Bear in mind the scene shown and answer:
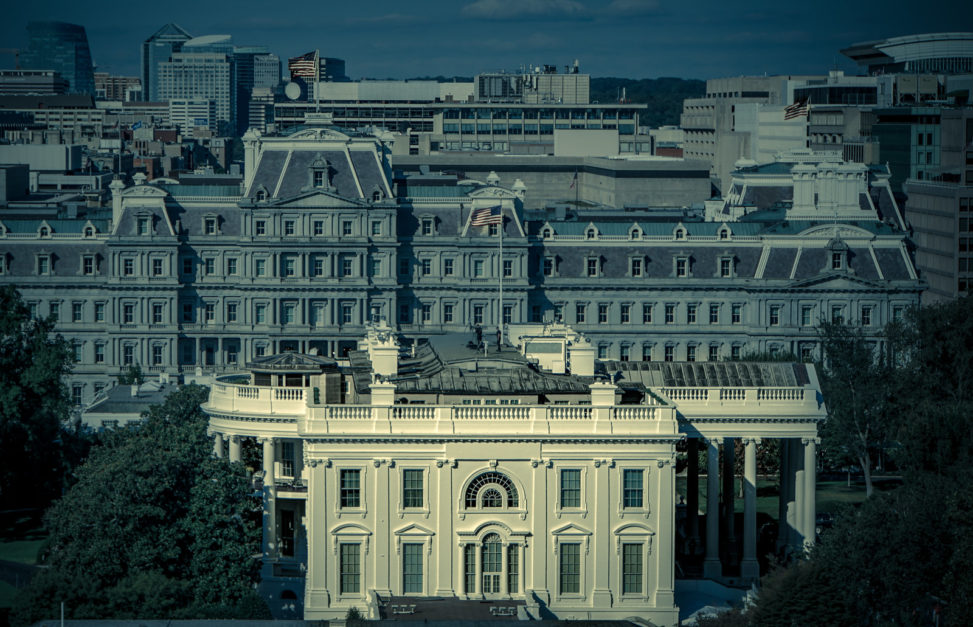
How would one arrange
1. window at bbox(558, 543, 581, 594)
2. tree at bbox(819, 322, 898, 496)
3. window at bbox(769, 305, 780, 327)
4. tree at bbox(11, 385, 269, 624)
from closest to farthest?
1. tree at bbox(11, 385, 269, 624)
2. window at bbox(558, 543, 581, 594)
3. tree at bbox(819, 322, 898, 496)
4. window at bbox(769, 305, 780, 327)

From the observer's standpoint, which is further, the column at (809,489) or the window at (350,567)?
the column at (809,489)

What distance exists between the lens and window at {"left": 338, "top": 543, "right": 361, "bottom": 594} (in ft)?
301

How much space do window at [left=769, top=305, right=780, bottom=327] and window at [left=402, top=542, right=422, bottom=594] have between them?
91.5 m

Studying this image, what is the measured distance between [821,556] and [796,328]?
87.6m

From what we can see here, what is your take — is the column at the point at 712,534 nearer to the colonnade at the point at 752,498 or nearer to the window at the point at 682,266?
the colonnade at the point at 752,498

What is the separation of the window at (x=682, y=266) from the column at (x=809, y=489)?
79640 millimetres

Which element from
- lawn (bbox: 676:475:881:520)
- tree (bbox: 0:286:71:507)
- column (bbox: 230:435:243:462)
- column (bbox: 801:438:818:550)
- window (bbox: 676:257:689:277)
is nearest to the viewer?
column (bbox: 801:438:818:550)

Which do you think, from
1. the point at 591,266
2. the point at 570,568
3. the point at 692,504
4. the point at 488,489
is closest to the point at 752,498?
the point at 692,504

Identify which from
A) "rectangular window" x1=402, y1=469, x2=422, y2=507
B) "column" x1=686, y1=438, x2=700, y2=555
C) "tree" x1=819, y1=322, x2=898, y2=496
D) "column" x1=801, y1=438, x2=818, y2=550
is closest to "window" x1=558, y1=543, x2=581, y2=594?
"rectangular window" x1=402, y1=469, x2=422, y2=507

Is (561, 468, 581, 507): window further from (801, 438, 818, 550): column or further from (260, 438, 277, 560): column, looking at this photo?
(260, 438, 277, 560): column

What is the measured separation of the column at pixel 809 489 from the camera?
Answer: 335 ft

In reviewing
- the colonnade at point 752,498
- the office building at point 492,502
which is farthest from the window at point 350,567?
the colonnade at point 752,498

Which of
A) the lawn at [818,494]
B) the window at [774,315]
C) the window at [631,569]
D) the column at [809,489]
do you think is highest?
the window at [774,315]

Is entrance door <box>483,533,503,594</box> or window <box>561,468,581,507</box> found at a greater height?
window <box>561,468,581,507</box>
